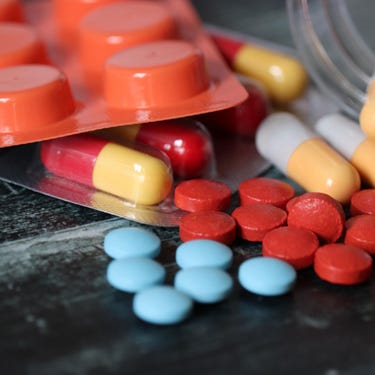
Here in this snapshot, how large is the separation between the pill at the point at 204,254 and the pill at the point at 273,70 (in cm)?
61

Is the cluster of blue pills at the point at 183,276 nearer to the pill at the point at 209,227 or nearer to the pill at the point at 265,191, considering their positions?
the pill at the point at 209,227

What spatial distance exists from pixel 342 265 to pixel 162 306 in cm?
26

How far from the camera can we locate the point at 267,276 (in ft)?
3.79

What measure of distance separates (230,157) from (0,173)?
0.40m

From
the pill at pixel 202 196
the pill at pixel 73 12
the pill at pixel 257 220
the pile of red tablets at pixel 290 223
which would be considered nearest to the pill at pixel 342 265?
the pile of red tablets at pixel 290 223

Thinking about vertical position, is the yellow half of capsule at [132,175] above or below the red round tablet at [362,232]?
above

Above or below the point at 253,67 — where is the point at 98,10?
above

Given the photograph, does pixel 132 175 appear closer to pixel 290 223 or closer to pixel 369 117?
pixel 290 223

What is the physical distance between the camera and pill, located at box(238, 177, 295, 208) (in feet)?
4.47

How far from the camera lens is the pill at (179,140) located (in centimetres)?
145

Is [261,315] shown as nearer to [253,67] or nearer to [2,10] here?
[253,67]

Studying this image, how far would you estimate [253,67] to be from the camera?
5.86 ft

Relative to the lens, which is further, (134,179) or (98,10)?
(98,10)

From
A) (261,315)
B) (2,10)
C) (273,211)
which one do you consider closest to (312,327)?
(261,315)
